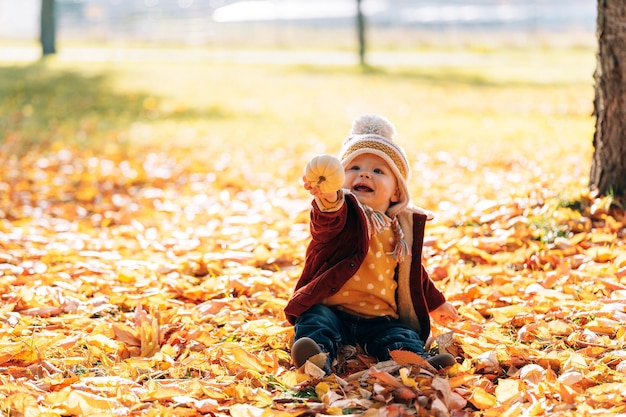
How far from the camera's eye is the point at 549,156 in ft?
26.4

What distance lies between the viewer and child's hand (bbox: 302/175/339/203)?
2.97 meters

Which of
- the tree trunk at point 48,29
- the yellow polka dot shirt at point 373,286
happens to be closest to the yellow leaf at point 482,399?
the yellow polka dot shirt at point 373,286

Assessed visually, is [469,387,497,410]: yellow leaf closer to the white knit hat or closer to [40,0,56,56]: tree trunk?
the white knit hat

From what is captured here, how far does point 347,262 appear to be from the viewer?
10.6 ft

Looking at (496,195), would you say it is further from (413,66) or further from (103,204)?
(413,66)

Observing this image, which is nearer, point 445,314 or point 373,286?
point 373,286

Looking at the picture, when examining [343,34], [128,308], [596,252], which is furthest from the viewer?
[343,34]

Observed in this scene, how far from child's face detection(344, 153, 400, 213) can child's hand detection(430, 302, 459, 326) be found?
52 centimetres

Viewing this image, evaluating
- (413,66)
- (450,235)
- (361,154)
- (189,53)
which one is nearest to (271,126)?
(450,235)

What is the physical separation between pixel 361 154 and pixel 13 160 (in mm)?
6650

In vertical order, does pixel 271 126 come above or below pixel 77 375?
below

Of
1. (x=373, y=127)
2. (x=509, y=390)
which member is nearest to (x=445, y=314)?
(x=509, y=390)

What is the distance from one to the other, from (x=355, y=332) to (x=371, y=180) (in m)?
0.62

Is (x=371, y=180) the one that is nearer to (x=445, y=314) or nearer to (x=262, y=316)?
(x=445, y=314)
